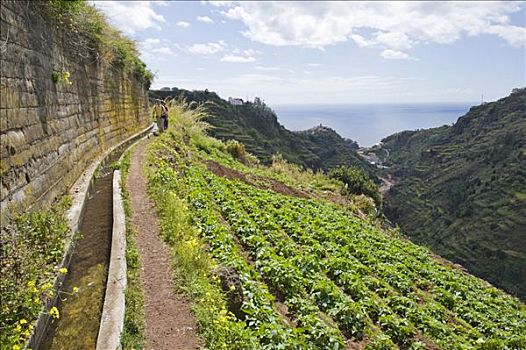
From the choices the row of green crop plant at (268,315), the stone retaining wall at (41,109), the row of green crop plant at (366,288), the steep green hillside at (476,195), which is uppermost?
the stone retaining wall at (41,109)

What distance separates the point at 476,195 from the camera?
87938 mm

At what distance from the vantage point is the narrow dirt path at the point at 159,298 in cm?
440

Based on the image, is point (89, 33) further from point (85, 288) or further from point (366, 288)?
point (366, 288)

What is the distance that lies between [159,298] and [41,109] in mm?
4071

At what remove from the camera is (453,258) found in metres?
66.5

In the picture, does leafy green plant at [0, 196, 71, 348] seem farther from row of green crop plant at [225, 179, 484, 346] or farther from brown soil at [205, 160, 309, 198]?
brown soil at [205, 160, 309, 198]

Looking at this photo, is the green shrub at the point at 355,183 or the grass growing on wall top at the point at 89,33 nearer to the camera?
the grass growing on wall top at the point at 89,33

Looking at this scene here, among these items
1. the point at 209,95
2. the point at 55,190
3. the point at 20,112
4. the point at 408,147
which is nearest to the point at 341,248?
the point at 55,190

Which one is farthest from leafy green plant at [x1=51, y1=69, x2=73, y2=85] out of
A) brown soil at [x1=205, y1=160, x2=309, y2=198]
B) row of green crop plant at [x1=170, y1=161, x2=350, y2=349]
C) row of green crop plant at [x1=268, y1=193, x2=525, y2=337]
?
brown soil at [x1=205, y1=160, x2=309, y2=198]

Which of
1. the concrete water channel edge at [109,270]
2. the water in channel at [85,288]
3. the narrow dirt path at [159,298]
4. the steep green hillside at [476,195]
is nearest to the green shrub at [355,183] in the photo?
the concrete water channel edge at [109,270]

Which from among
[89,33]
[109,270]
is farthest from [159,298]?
[89,33]

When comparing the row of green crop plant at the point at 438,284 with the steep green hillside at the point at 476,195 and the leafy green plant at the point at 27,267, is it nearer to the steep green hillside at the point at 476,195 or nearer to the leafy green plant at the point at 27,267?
the leafy green plant at the point at 27,267

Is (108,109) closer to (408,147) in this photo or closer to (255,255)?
(255,255)

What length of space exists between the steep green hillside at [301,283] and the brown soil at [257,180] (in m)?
2.13
